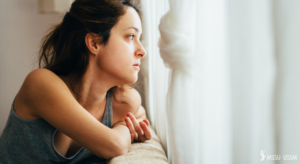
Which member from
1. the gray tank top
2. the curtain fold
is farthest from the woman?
the curtain fold

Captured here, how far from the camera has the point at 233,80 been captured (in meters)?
0.41

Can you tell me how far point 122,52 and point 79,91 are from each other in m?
0.25

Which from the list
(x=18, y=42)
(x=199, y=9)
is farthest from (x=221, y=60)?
(x=18, y=42)

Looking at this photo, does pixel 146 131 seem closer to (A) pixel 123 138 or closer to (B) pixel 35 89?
(A) pixel 123 138

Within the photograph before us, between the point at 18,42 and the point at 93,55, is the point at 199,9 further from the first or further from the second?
the point at 18,42

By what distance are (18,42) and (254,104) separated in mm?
1898

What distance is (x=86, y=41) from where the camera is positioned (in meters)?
0.92

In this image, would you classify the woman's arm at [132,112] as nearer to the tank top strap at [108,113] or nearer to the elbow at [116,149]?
the tank top strap at [108,113]

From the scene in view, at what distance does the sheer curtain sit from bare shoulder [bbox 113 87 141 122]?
19.4 inches

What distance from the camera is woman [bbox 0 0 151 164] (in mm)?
778

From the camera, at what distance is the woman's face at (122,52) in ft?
2.96
